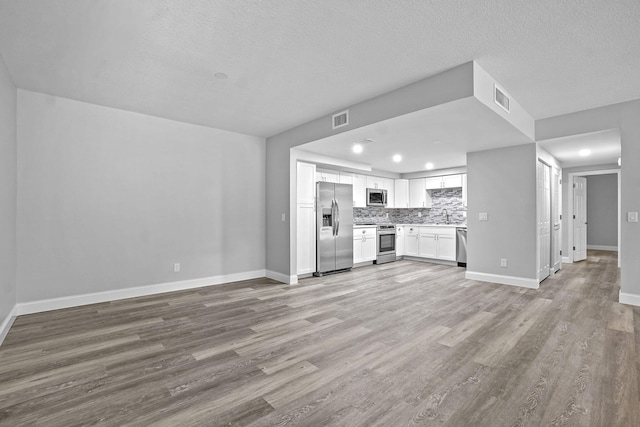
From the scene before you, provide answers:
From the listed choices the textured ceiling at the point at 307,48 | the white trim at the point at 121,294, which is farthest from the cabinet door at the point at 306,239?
the textured ceiling at the point at 307,48

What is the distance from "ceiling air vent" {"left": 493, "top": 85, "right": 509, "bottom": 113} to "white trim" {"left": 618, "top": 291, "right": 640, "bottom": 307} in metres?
2.89

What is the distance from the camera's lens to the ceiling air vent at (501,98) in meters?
3.37

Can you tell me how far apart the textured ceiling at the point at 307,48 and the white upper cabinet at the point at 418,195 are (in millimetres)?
4075

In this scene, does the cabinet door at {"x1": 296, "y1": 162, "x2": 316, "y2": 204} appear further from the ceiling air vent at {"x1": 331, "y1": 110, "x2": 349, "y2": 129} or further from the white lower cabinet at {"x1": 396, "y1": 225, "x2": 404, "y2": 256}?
the white lower cabinet at {"x1": 396, "y1": 225, "x2": 404, "y2": 256}

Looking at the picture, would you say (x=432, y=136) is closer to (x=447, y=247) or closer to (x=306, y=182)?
(x=306, y=182)

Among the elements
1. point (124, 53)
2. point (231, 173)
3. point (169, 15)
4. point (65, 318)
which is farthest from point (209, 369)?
point (231, 173)

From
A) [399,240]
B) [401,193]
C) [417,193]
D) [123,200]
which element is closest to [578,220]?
[417,193]

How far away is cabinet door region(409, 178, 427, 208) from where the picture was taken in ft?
26.0

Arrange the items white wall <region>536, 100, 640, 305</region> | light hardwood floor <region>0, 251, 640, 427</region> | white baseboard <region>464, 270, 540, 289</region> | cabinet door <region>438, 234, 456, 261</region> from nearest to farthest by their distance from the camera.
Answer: light hardwood floor <region>0, 251, 640, 427</region> < white wall <region>536, 100, 640, 305</region> < white baseboard <region>464, 270, 540, 289</region> < cabinet door <region>438, 234, 456, 261</region>

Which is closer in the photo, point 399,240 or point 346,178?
point 346,178

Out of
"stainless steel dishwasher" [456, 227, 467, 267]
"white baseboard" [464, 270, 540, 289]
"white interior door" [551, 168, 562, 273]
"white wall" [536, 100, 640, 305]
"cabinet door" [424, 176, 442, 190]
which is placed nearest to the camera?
"white wall" [536, 100, 640, 305]

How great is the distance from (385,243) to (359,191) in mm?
1429

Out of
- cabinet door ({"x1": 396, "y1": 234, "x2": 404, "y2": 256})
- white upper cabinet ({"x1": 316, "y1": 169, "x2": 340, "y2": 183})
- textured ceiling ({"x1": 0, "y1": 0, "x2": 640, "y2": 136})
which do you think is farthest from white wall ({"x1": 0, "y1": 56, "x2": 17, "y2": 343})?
cabinet door ({"x1": 396, "y1": 234, "x2": 404, "y2": 256})

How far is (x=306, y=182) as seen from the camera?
565cm
